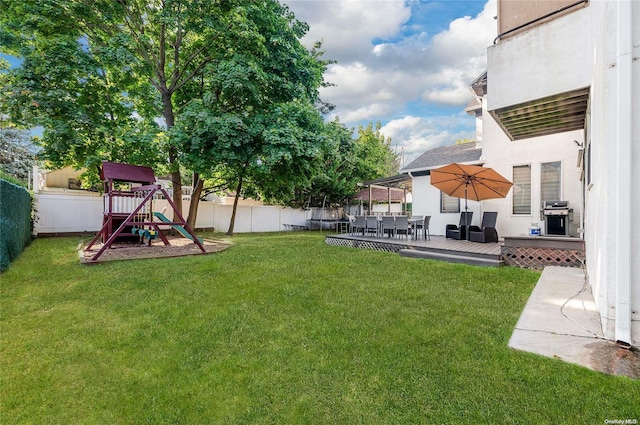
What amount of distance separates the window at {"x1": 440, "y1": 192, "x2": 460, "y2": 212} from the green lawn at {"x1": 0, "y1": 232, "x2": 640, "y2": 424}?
659 cm

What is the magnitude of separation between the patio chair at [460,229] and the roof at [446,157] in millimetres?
2149

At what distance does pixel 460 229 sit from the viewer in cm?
1023

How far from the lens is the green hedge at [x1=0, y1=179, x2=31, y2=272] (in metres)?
5.96

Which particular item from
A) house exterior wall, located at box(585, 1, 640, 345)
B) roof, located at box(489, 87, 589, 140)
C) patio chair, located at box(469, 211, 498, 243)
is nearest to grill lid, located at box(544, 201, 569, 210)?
patio chair, located at box(469, 211, 498, 243)

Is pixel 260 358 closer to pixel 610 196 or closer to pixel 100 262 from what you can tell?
pixel 610 196

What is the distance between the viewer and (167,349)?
3.13 metres

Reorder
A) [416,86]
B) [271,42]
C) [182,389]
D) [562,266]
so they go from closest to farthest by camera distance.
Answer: [182,389] < [562,266] < [271,42] < [416,86]

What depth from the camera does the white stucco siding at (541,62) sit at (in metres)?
4.23

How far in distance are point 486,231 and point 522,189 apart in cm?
223

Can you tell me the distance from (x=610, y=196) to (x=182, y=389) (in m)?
4.29

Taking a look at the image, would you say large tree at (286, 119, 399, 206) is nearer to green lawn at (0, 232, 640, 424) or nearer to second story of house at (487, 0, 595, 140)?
second story of house at (487, 0, 595, 140)

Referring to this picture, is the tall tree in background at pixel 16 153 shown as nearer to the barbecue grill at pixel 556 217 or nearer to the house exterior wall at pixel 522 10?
the house exterior wall at pixel 522 10

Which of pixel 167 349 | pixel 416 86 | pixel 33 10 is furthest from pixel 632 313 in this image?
pixel 416 86

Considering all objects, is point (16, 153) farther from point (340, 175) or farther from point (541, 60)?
point (541, 60)
